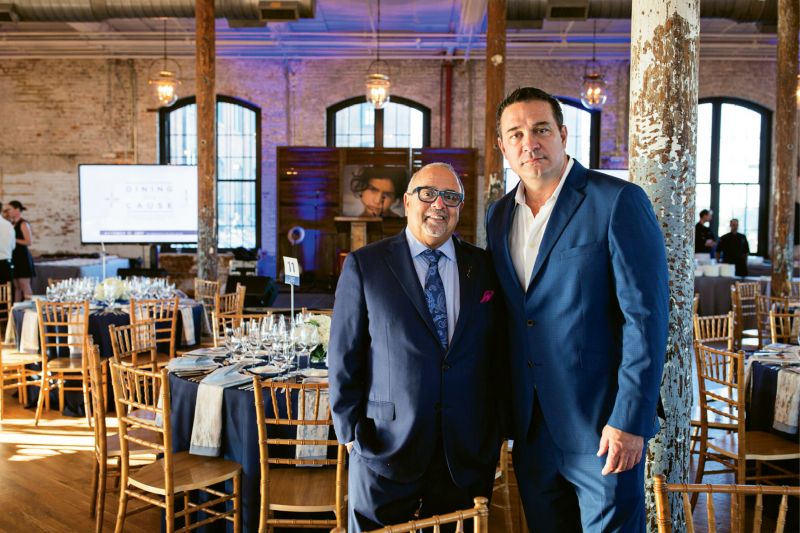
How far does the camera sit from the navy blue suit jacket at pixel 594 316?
1952 millimetres

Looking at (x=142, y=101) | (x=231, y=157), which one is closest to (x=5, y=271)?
(x=142, y=101)

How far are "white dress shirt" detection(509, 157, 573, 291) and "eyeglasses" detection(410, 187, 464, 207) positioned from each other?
0.67ft

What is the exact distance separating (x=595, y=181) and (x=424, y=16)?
11390 millimetres

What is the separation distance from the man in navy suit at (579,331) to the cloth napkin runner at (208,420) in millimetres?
1954

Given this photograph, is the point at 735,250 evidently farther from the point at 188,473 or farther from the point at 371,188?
the point at 188,473

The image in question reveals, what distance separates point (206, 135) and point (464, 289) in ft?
23.6

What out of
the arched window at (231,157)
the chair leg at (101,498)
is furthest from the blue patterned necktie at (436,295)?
the arched window at (231,157)

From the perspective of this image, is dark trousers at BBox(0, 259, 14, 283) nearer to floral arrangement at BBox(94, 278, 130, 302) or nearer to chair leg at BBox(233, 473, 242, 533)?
floral arrangement at BBox(94, 278, 130, 302)

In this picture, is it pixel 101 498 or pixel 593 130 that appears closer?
pixel 101 498

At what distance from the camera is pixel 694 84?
267cm

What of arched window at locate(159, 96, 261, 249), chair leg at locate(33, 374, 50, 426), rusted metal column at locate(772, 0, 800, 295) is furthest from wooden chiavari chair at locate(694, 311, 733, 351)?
arched window at locate(159, 96, 261, 249)

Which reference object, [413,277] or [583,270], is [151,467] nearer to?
[413,277]

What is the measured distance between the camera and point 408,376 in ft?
7.34

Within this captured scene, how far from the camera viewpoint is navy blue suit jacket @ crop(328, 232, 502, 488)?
2238 mm
